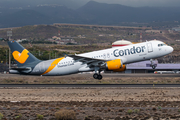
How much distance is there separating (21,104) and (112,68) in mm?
15607

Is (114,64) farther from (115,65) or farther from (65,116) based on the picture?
(65,116)

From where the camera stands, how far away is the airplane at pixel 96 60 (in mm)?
38500

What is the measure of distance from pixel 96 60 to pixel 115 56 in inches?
111

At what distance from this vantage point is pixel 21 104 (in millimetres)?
26750

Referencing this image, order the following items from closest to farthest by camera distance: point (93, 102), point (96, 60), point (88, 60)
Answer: point (93, 102), point (96, 60), point (88, 60)

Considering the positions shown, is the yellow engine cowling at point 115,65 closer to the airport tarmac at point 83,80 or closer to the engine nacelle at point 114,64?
the engine nacelle at point 114,64

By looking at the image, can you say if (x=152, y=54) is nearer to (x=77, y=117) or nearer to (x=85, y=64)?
(x=85, y=64)

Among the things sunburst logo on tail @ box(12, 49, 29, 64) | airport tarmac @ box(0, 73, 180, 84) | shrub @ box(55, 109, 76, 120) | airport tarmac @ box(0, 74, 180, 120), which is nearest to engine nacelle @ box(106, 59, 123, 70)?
airport tarmac @ box(0, 74, 180, 120)

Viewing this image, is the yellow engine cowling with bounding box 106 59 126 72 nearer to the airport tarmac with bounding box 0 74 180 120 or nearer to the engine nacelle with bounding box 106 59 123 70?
the engine nacelle with bounding box 106 59 123 70

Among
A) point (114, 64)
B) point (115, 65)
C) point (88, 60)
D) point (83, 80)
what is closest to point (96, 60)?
point (88, 60)

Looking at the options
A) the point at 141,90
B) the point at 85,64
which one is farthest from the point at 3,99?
the point at 141,90

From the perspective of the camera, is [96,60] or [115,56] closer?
[96,60]

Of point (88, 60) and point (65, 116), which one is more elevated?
point (88, 60)

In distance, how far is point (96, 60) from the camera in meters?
38.7
